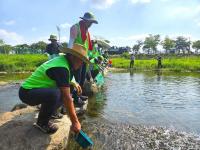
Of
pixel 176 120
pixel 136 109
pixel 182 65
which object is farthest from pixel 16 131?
pixel 182 65

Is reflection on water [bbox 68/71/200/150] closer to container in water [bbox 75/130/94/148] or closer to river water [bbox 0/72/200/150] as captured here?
river water [bbox 0/72/200/150]

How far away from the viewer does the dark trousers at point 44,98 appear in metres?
4.20

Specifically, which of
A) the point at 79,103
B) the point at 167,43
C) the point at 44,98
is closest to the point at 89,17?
the point at 79,103

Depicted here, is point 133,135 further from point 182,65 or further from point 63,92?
point 182,65

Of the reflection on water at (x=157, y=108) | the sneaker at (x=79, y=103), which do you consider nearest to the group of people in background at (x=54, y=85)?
the sneaker at (x=79, y=103)

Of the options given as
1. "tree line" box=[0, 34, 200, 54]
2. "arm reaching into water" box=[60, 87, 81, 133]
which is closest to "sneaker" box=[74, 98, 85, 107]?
"arm reaching into water" box=[60, 87, 81, 133]

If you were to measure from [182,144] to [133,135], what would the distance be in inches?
37.1

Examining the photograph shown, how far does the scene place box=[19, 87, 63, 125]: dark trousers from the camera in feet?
13.8

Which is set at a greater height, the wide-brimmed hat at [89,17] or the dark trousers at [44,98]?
the wide-brimmed hat at [89,17]

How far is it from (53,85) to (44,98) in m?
0.21

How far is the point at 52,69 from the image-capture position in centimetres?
394

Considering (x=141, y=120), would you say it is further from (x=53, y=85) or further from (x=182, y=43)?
(x=182, y=43)

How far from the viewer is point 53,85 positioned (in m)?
4.26

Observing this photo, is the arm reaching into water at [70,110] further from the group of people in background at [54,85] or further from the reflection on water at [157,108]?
the reflection on water at [157,108]
